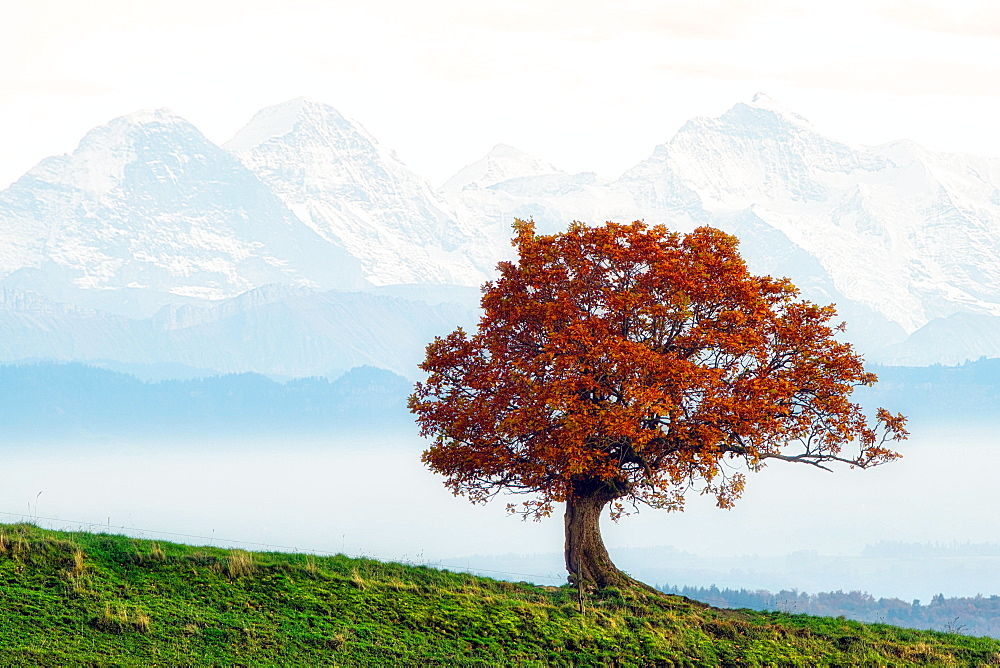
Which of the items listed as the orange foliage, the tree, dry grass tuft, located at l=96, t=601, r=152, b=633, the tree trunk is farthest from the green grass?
the orange foliage

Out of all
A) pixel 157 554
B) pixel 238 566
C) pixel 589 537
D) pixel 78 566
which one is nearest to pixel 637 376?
pixel 589 537

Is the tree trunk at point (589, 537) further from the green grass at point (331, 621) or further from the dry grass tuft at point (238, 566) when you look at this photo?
the dry grass tuft at point (238, 566)

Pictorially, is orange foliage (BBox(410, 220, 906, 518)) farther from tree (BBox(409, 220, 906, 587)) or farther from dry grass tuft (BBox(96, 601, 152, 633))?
dry grass tuft (BBox(96, 601, 152, 633))

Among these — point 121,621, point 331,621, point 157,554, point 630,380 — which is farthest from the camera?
point 630,380

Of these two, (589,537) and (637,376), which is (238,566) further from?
(637,376)

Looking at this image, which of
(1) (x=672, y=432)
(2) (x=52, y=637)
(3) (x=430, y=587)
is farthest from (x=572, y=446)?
(2) (x=52, y=637)

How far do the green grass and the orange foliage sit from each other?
14.9ft

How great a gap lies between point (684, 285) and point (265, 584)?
50.1 feet

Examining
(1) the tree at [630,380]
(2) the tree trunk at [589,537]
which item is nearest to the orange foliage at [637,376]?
(1) the tree at [630,380]

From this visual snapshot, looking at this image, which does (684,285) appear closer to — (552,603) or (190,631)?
(552,603)

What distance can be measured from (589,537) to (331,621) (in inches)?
478

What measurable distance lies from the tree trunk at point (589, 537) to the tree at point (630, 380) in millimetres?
44

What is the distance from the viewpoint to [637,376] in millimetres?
35938

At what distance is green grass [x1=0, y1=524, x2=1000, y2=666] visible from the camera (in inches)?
1005
